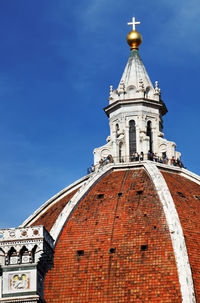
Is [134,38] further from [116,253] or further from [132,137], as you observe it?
[116,253]

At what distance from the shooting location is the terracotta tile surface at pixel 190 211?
37.7 meters

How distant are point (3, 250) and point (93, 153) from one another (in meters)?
24.7

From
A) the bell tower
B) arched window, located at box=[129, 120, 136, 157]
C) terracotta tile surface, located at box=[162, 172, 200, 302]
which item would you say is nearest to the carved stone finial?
the bell tower

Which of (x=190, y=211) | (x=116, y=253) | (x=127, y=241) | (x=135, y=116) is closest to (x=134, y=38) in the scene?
(x=135, y=116)

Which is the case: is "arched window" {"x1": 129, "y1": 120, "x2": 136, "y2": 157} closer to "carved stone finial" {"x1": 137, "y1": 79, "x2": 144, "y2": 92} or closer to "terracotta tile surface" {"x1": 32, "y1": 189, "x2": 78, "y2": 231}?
"carved stone finial" {"x1": 137, "y1": 79, "x2": 144, "y2": 92}

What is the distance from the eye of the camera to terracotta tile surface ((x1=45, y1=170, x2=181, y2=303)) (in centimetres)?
3662

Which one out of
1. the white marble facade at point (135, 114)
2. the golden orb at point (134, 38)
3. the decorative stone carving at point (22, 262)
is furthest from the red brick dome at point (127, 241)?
the decorative stone carving at point (22, 262)

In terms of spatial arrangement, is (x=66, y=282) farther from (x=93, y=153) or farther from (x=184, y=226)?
(x=93, y=153)

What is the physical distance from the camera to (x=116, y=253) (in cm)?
3800

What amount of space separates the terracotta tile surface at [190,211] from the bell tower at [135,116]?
→ 12.3 ft

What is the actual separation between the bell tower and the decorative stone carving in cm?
2250

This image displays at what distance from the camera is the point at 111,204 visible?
40969mm

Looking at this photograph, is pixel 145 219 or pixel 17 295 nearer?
pixel 17 295

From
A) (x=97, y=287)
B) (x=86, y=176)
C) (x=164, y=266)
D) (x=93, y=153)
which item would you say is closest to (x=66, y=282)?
(x=97, y=287)
